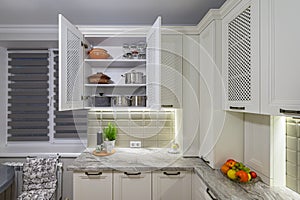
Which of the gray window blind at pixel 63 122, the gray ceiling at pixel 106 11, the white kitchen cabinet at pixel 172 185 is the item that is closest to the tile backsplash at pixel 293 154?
the white kitchen cabinet at pixel 172 185

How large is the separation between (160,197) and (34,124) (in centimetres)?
214

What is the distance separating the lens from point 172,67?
2887mm

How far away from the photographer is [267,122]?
2.03 m

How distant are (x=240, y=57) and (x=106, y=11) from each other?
152 cm

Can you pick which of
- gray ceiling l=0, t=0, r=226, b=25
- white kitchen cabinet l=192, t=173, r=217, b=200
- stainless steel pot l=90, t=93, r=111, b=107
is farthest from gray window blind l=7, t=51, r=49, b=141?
white kitchen cabinet l=192, t=173, r=217, b=200

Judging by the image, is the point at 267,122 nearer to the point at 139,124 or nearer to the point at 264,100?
the point at 264,100

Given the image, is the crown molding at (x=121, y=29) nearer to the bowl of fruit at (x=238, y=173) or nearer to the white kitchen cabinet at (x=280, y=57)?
the white kitchen cabinet at (x=280, y=57)

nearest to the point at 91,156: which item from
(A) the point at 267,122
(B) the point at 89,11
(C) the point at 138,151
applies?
(C) the point at 138,151

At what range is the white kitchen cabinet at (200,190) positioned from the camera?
6.83ft

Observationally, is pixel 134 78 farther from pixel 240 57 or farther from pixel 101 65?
pixel 240 57

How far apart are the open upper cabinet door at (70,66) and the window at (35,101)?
1.07 m

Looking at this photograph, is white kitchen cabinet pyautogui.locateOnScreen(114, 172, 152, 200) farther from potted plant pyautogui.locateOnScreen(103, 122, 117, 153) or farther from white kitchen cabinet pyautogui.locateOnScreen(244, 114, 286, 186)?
white kitchen cabinet pyautogui.locateOnScreen(244, 114, 286, 186)

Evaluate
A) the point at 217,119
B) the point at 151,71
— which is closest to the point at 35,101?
the point at 151,71

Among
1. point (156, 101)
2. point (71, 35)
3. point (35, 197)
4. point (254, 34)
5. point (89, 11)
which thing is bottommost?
point (35, 197)
